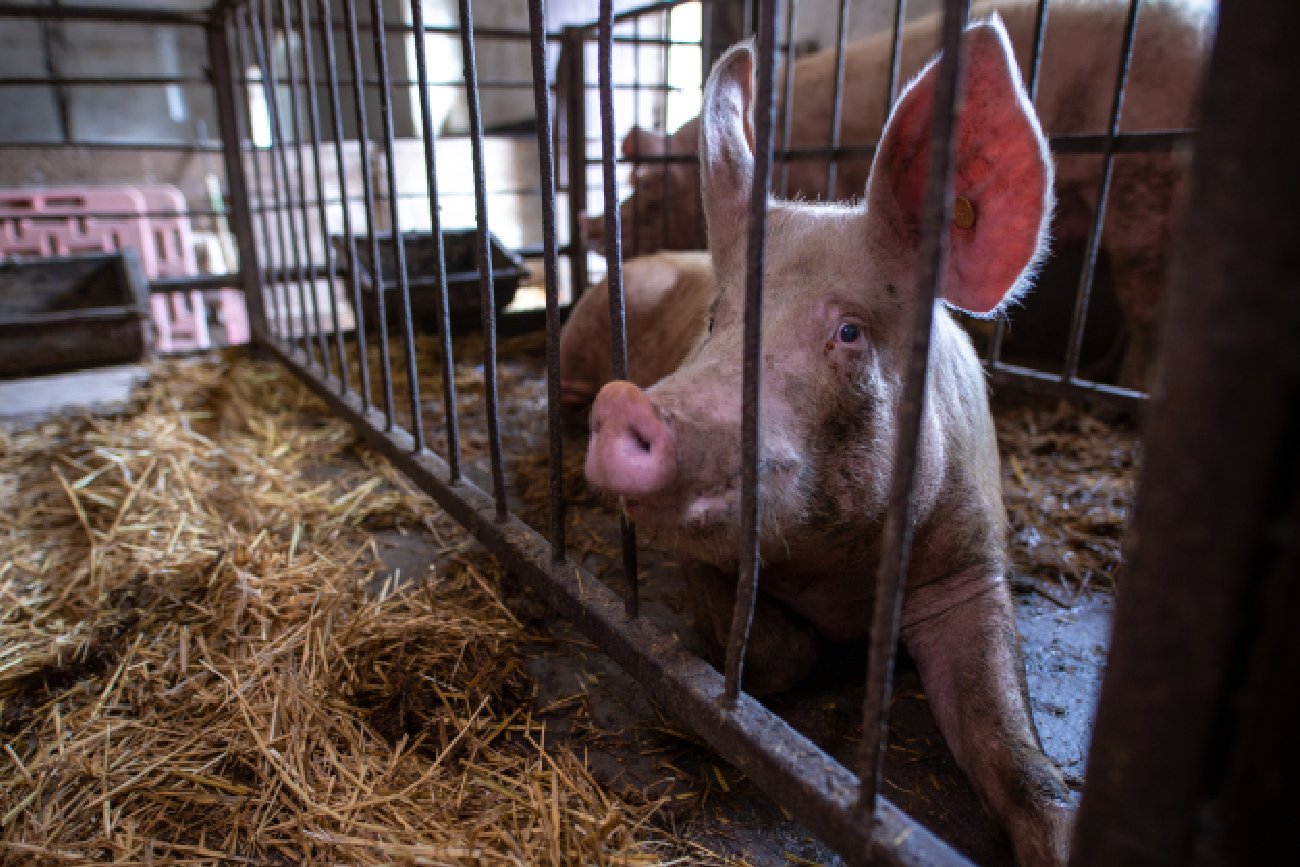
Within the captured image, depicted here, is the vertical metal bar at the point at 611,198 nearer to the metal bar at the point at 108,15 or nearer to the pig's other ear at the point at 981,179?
the pig's other ear at the point at 981,179

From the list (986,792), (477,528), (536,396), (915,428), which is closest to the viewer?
(915,428)

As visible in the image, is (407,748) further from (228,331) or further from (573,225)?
(228,331)

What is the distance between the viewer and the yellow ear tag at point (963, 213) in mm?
1566

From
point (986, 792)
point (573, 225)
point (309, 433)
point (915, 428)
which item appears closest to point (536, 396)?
point (309, 433)

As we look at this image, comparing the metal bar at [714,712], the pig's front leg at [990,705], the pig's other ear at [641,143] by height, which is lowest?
the pig's front leg at [990,705]

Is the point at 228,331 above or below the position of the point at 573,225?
below

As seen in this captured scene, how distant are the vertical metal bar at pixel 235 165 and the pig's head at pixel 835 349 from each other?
15.5ft

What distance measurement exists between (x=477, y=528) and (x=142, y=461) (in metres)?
2.01

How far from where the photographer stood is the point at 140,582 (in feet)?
8.29

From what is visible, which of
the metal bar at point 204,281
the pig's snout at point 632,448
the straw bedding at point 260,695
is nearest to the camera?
the pig's snout at point 632,448

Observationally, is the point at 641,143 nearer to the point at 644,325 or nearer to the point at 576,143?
the point at 576,143

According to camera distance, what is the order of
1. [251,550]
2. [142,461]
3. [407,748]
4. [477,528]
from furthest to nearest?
[142,461], [251,550], [477,528], [407,748]

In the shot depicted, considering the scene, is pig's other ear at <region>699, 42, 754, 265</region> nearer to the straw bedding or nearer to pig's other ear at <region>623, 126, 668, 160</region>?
the straw bedding

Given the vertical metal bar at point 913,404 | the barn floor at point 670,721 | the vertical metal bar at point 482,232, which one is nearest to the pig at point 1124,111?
the barn floor at point 670,721
